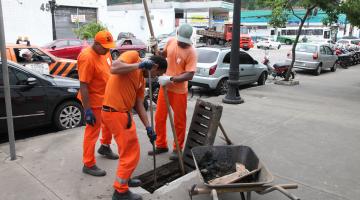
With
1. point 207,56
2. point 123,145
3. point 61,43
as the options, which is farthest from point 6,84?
point 61,43

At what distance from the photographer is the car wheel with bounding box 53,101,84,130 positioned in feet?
20.7

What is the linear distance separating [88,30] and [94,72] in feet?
71.8

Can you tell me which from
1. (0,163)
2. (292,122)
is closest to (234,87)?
(292,122)

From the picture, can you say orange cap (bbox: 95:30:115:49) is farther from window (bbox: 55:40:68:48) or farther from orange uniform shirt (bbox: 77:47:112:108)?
window (bbox: 55:40:68:48)

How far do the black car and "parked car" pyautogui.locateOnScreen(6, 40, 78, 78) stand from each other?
2.97 metres

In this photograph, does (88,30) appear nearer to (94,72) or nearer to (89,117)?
(94,72)

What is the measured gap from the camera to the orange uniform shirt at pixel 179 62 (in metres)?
4.67

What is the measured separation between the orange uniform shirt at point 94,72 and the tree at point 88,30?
21.0 m

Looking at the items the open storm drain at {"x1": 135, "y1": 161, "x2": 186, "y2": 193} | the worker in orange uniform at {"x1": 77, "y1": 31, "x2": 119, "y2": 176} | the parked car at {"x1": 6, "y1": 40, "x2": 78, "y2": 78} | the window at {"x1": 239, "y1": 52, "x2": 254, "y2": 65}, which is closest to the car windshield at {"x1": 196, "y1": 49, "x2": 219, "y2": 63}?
the window at {"x1": 239, "y1": 52, "x2": 254, "y2": 65}

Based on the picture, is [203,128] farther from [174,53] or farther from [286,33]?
[286,33]

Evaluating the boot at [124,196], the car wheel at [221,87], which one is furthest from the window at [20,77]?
the car wheel at [221,87]

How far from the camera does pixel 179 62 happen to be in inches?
186

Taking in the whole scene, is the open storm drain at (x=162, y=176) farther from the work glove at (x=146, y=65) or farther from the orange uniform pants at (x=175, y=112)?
the work glove at (x=146, y=65)

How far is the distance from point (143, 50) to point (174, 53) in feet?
61.6
